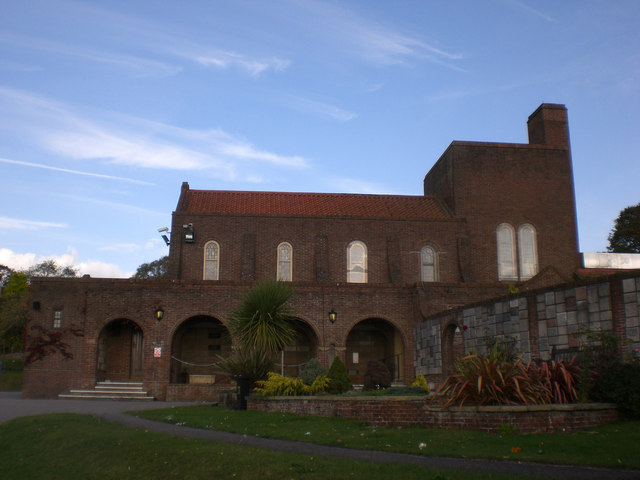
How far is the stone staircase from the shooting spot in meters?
23.6

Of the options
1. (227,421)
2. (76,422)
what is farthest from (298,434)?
(76,422)

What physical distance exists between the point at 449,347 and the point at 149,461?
14.0 metres

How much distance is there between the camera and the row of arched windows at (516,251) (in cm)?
3175

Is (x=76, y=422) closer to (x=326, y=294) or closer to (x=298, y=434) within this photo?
(x=298, y=434)

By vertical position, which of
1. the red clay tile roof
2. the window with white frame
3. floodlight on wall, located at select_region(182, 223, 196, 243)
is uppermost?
the red clay tile roof

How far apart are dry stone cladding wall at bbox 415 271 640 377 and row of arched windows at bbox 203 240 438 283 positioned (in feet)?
30.6

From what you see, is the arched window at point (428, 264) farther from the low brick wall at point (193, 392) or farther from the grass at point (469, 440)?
the grass at point (469, 440)

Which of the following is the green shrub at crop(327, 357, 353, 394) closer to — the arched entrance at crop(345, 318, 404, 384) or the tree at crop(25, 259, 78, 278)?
the arched entrance at crop(345, 318, 404, 384)

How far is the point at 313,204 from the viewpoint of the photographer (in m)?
33.8

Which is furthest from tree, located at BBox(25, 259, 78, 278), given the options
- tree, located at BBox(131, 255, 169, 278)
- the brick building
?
the brick building

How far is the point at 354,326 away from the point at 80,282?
11.1 metres

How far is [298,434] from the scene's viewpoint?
11266mm

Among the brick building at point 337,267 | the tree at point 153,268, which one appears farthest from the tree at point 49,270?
the brick building at point 337,267

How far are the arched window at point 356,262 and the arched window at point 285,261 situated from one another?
2732 millimetres
